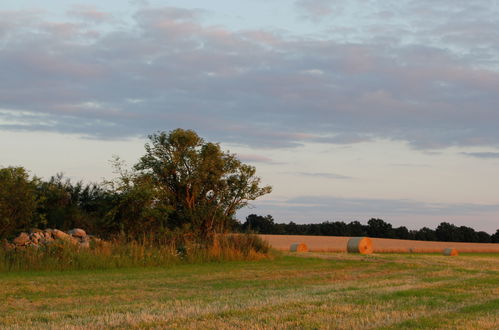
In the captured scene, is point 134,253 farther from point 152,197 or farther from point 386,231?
point 386,231

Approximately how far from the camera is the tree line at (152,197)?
27141 millimetres

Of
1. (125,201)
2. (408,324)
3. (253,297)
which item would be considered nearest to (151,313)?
(253,297)

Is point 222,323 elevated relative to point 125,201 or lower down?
lower down

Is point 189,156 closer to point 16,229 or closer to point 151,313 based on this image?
point 16,229

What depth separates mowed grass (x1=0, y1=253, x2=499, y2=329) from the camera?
9680mm

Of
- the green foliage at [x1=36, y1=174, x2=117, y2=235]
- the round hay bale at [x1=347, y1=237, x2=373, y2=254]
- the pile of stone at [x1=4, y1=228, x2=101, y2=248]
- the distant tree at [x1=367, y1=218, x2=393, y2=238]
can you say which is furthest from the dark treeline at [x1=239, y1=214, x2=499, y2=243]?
the pile of stone at [x1=4, y1=228, x2=101, y2=248]

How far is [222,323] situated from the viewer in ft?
30.6

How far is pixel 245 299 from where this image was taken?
1262 cm

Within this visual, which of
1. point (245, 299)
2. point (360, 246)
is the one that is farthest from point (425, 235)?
point (245, 299)

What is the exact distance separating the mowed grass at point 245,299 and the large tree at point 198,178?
49.9 feet

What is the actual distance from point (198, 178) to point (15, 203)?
1322 centimetres

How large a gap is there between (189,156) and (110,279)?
2009 cm

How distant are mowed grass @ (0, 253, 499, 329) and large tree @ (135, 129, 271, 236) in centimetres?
1520

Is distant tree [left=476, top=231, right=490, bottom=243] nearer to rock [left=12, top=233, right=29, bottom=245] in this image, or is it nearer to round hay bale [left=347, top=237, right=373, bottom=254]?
round hay bale [left=347, top=237, right=373, bottom=254]
